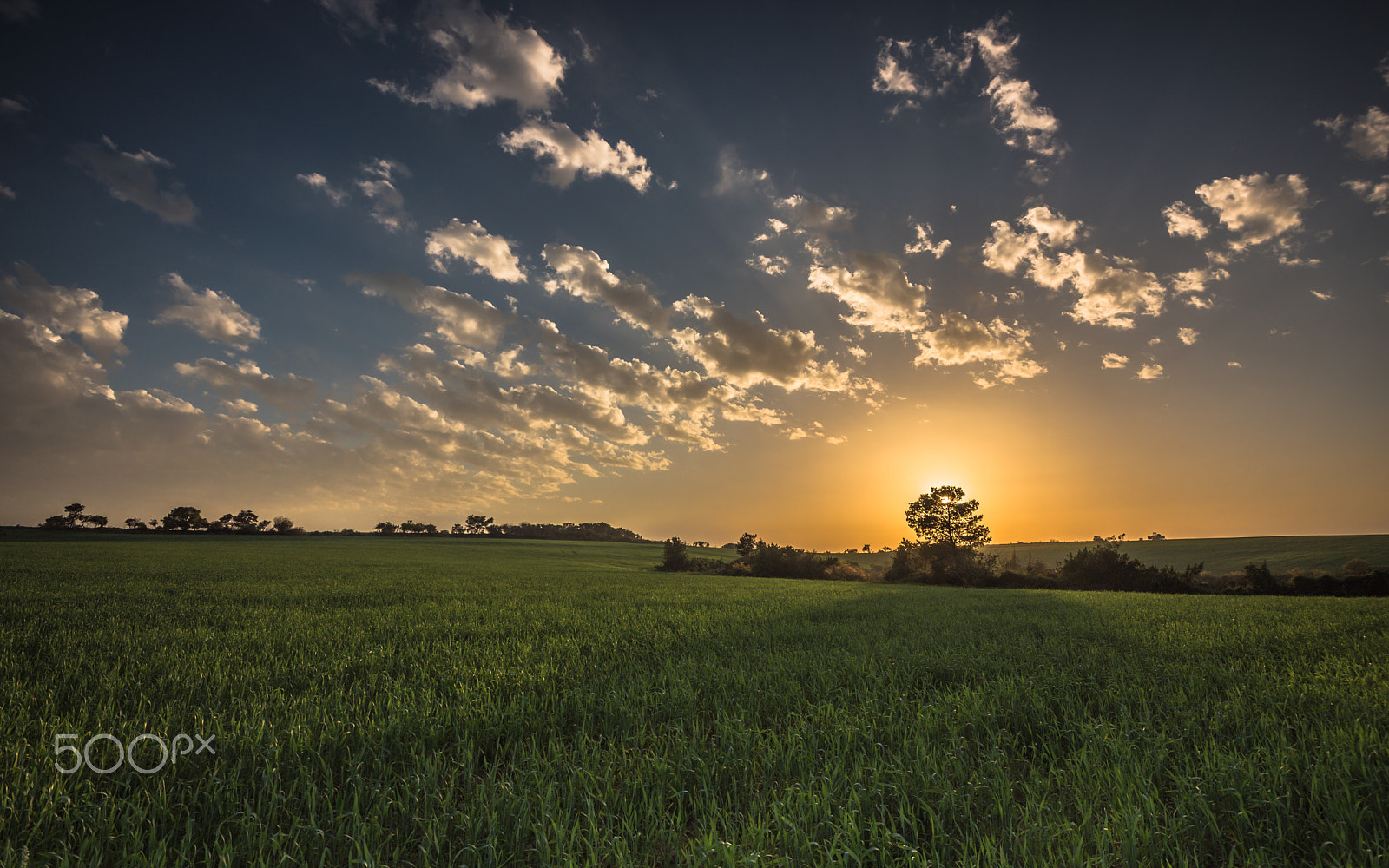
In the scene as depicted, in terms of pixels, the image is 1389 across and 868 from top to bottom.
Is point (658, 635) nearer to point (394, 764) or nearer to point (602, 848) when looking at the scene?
point (394, 764)

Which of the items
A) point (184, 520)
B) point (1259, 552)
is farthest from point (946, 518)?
point (184, 520)

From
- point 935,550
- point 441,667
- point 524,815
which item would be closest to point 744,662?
point 441,667

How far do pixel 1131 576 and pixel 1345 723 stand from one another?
34727mm

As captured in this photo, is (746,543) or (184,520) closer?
(746,543)

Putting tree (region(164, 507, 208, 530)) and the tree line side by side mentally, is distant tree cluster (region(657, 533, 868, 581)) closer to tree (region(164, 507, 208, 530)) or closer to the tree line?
the tree line

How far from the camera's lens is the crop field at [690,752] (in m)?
2.47

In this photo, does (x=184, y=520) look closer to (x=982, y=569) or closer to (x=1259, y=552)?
(x=982, y=569)

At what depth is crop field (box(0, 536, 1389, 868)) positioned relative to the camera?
247cm

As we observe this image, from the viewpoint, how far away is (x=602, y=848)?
8.01ft

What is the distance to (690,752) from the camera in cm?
342

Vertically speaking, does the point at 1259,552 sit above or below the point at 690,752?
below

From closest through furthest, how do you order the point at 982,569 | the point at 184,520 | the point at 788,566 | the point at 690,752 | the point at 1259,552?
the point at 690,752 < the point at 982,569 < the point at 788,566 < the point at 1259,552 < the point at 184,520

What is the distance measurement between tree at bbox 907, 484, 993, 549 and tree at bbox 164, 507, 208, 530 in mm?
104954

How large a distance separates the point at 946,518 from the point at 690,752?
166 ft
